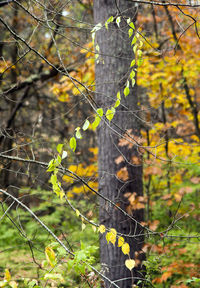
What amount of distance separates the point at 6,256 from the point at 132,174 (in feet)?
10.7

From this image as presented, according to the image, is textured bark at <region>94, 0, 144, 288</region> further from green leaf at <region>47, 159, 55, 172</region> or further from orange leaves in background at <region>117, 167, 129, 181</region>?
green leaf at <region>47, 159, 55, 172</region>

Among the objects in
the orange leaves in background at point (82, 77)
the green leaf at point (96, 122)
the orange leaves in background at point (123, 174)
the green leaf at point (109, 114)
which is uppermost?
the orange leaves in background at point (82, 77)

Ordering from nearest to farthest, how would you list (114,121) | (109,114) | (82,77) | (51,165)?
1. (51,165)
2. (109,114)
3. (114,121)
4. (82,77)

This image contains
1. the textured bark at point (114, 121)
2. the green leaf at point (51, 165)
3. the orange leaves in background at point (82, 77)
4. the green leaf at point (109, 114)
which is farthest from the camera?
the textured bark at point (114, 121)

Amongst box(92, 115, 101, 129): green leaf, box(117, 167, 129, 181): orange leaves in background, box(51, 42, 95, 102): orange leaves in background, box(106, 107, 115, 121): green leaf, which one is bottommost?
box(117, 167, 129, 181): orange leaves in background

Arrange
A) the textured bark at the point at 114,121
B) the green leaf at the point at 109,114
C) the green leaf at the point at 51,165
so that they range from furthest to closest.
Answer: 1. the textured bark at the point at 114,121
2. the green leaf at the point at 109,114
3. the green leaf at the point at 51,165

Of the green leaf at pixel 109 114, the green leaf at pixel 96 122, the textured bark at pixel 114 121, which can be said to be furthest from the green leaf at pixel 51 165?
the textured bark at pixel 114 121

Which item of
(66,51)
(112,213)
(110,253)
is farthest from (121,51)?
(110,253)

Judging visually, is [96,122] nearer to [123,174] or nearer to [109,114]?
[109,114]

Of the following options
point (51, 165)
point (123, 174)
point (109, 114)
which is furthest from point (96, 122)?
point (123, 174)

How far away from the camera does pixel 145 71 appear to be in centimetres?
686

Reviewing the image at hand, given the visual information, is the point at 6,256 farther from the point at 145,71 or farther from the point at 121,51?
the point at 145,71

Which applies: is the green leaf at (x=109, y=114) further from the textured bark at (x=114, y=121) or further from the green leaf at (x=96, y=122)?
the textured bark at (x=114, y=121)

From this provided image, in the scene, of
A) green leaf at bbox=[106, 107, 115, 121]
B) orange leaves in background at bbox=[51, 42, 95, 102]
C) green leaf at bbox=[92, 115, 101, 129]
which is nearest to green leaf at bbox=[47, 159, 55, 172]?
green leaf at bbox=[92, 115, 101, 129]
